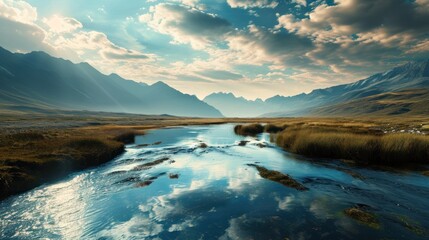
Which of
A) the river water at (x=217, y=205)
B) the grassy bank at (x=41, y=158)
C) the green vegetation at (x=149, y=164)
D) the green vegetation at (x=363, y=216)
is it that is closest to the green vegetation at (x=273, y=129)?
the green vegetation at (x=149, y=164)

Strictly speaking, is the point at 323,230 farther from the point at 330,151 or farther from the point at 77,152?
the point at 77,152

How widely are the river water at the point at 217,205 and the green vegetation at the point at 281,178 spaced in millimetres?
687

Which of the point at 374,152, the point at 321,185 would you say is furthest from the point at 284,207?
the point at 374,152

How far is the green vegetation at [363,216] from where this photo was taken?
14650mm

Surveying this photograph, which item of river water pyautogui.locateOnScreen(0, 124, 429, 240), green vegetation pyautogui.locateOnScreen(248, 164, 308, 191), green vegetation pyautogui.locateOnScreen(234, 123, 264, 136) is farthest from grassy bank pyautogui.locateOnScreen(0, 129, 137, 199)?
green vegetation pyautogui.locateOnScreen(234, 123, 264, 136)

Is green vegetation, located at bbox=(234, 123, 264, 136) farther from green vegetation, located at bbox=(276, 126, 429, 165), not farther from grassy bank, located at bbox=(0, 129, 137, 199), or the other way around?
grassy bank, located at bbox=(0, 129, 137, 199)

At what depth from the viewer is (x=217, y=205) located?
1858 cm

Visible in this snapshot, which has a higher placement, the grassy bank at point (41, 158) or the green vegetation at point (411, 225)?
the grassy bank at point (41, 158)

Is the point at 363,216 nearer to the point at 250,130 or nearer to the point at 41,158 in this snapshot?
the point at 41,158

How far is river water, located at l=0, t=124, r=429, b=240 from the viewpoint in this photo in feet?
46.7

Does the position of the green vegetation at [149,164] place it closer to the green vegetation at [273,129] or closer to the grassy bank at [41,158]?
the grassy bank at [41,158]

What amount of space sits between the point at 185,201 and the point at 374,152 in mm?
24663

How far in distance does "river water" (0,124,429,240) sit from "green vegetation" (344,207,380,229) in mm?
410

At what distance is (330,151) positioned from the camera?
1378 inches
